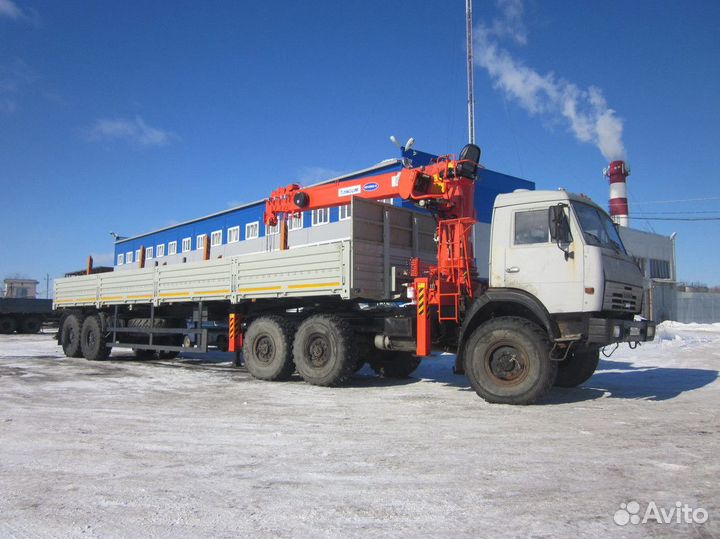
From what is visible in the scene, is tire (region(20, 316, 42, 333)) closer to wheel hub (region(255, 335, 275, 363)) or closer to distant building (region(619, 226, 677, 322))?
wheel hub (region(255, 335, 275, 363))

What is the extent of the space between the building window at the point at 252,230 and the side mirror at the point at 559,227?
35195mm

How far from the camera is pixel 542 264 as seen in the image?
8.12 meters

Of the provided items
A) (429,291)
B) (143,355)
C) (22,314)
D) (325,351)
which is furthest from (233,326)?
(22,314)

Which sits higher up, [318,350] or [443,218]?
[443,218]

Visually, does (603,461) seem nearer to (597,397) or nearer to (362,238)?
(597,397)

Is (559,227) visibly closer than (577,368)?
Yes

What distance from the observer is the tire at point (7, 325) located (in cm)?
3259

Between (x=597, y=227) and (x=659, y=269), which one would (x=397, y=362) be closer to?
(x=597, y=227)

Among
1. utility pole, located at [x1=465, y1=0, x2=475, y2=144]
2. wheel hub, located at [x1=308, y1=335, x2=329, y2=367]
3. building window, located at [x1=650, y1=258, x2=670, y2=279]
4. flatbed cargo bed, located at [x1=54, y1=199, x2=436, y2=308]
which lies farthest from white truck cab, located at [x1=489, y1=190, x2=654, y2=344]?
building window, located at [x1=650, y1=258, x2=670, y2=279]

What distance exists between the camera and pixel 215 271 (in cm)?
1240

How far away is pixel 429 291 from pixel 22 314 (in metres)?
31.9

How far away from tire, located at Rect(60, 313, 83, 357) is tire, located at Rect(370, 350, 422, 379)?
10.2 meters

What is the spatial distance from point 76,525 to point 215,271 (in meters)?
8.99

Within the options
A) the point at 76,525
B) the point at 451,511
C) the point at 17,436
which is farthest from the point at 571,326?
the point at 17,436
